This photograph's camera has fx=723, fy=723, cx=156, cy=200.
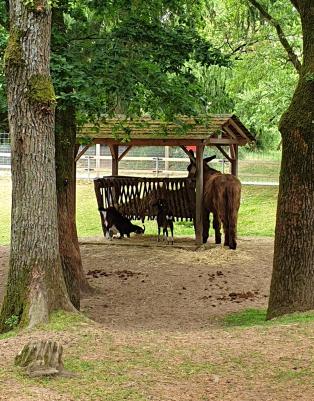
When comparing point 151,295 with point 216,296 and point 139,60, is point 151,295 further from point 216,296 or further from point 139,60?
→ point 139,60

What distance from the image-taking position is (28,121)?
7410mm

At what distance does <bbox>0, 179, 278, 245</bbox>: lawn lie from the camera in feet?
73.2

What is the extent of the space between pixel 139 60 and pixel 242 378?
5941 millimetres

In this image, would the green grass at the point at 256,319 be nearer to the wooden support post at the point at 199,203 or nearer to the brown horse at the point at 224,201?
the brown horse at the point at 224,201

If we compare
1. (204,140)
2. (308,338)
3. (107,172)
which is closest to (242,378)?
(308,338)

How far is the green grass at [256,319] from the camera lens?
7.95 meters

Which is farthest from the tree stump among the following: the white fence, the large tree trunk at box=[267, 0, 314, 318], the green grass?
the white fence

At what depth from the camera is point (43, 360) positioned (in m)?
5.56

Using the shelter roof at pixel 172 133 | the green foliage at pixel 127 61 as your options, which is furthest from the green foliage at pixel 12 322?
the shelter roof at pixel 172 133

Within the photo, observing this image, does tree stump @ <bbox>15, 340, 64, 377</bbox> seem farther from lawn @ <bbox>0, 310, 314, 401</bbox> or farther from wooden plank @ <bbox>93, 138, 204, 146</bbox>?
wooden plank @ <bbox>93, 138, 204, 146</bbox>

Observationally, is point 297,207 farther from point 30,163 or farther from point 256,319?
point 30,163

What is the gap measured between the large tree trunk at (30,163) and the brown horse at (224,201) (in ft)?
29.0

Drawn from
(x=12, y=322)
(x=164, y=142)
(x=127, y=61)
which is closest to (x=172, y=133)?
(x=164, y=142)

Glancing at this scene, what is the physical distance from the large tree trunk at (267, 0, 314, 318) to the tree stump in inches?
155
